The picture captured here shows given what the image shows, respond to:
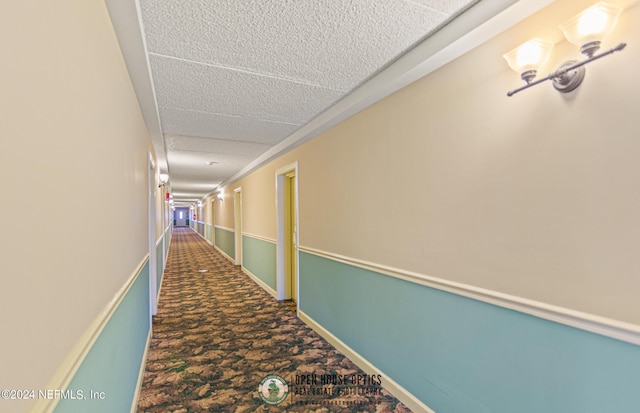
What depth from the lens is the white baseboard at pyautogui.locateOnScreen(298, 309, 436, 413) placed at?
2.04 m

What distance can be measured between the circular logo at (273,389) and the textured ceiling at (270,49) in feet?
8.11

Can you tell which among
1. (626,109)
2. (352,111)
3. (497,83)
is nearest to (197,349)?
(352,111)

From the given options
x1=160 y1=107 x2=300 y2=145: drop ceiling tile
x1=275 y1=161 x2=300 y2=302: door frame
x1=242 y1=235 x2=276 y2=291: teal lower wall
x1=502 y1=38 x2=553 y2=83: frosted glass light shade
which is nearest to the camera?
x1=502 y1=38 x2=553 y2=83: frosted glass light shade

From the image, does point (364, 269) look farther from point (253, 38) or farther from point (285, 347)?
point (253, 38)

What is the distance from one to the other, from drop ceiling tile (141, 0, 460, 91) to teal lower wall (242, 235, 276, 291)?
3550 mm

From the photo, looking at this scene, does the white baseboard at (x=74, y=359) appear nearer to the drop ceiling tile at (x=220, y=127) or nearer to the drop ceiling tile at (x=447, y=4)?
the drop ceiling tile at (x=447, y=4)

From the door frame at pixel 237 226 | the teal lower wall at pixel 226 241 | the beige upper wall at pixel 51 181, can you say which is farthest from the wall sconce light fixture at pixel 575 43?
the teal lower wall at pixel 226 241

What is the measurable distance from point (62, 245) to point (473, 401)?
2.09 m

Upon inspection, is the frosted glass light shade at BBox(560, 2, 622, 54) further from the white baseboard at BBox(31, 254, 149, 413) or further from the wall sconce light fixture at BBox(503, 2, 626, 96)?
the white baseboard at BBox(31, 254, 149, 413)

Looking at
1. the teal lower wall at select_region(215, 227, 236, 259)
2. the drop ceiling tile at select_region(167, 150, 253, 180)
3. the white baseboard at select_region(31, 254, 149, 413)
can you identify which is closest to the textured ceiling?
the white baseboard at select_region(31, 254, 149, 413)

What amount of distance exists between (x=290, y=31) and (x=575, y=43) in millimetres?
1329

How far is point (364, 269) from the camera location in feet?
8.60

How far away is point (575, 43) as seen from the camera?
3.71ft

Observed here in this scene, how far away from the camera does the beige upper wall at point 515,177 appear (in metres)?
1.12
